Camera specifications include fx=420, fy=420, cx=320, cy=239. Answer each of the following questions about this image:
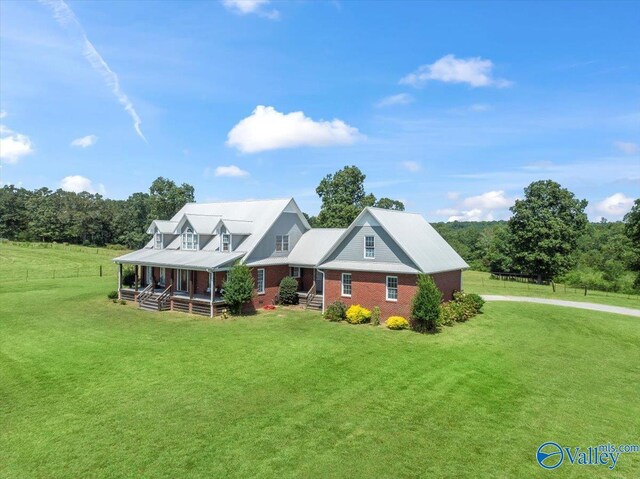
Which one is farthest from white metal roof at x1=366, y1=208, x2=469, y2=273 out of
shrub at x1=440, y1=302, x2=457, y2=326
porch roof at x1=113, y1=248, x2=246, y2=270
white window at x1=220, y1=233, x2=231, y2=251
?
white window at x1=220, y1=233, x2=231, y2=251

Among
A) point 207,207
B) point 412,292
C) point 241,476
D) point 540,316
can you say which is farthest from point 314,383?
point 207,207

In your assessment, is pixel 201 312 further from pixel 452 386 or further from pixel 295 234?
pixel 452 386

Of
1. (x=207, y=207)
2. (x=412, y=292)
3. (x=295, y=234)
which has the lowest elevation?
(x=412, y=292)

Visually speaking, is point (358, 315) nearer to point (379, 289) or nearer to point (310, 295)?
point (379, 289)

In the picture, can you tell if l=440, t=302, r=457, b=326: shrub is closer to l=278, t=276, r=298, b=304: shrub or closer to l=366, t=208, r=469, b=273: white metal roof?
l=366, t=208, r=469, b=273: white metal roof

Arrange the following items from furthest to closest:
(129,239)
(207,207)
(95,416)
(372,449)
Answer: (129,239) → (207,207) → (95,416) → (372,449)

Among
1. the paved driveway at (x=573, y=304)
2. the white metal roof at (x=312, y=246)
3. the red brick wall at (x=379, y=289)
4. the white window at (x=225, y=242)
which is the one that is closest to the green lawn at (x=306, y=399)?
the red brick wall at (x=379, y=289)
